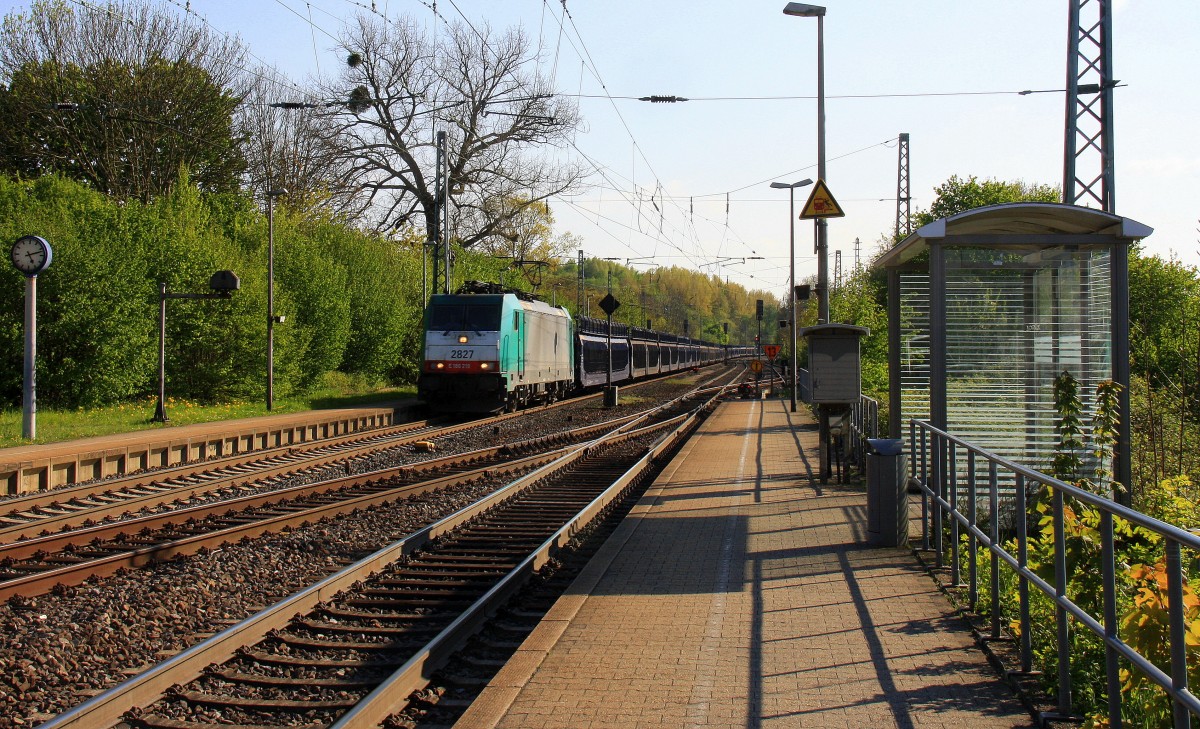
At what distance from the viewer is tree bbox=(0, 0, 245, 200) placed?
33.9 m

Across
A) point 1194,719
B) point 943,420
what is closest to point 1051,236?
point 943,420

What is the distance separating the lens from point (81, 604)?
23.6ft

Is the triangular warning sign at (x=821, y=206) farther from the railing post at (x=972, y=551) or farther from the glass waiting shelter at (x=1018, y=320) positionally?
the railing post at (x=972, y=551)

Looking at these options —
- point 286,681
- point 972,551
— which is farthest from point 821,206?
point 286,681

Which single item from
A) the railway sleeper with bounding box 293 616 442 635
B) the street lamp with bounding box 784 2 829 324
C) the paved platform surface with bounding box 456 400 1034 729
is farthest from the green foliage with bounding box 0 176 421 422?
the railway sleeper with bounding box 293 616 442 635

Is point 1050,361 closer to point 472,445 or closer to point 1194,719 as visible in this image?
point 1194,719

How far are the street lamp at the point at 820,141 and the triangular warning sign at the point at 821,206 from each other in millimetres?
1287

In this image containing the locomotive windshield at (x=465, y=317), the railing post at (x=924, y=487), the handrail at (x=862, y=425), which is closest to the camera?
the railing post at (x=924, y=487)

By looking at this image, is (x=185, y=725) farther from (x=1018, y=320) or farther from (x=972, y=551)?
(x=1018, y=320)

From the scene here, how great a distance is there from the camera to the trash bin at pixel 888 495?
9.07m

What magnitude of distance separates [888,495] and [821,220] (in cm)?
743

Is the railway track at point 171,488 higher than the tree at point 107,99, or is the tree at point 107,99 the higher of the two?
the tree at point 107,99

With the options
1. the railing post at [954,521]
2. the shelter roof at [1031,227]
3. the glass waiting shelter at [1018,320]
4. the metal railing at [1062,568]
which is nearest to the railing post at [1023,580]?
the metal railing at [1062,568]

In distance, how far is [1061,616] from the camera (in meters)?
4.97
